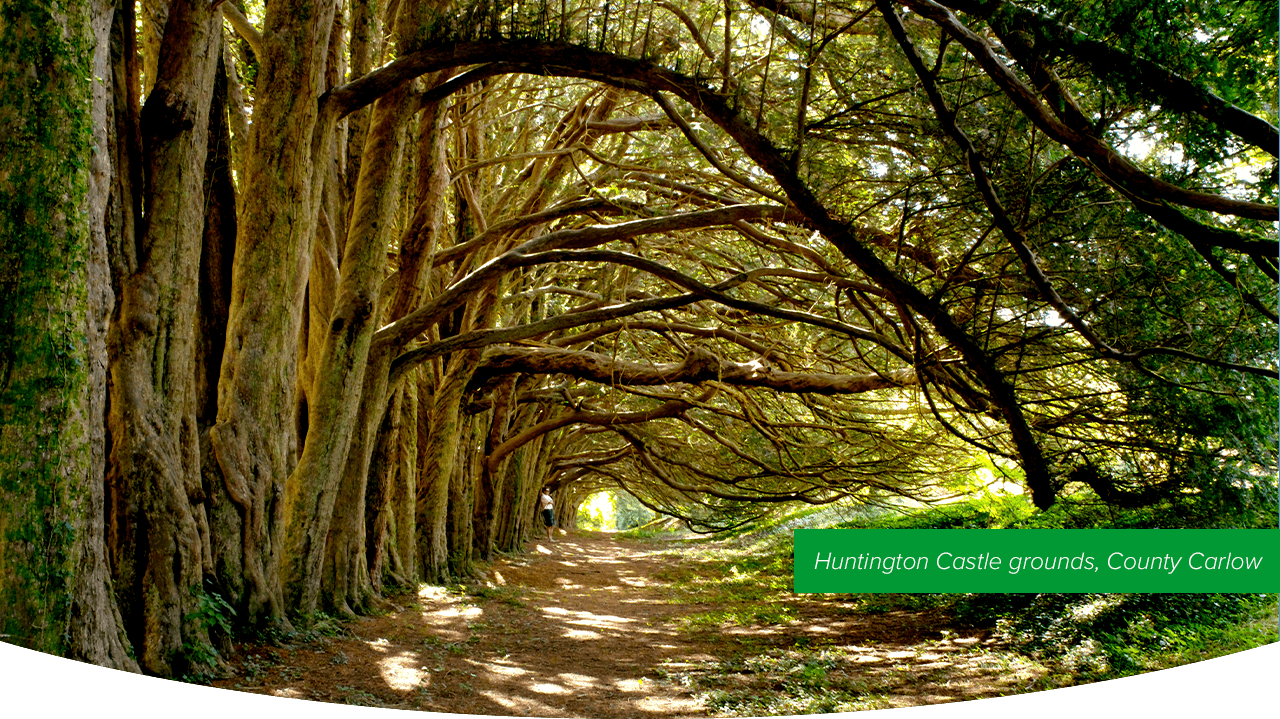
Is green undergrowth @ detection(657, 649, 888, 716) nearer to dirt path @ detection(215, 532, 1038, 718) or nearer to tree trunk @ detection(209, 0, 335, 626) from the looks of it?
dirt path @ detection(215, 532, 1038, 718)

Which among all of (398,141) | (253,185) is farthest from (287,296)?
(398,141)

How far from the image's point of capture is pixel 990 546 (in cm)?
356

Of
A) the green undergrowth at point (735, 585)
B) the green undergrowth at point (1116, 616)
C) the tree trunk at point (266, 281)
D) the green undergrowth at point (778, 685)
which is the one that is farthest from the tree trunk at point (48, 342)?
the green undergrowth at point (735, 585)

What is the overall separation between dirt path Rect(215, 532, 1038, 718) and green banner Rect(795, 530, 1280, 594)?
0.51 meters

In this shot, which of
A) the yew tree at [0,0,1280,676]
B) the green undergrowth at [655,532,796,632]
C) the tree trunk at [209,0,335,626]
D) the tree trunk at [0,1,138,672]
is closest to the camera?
the tree trunk at [0,1,138,672]

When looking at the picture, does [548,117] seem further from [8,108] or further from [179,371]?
[8,108]

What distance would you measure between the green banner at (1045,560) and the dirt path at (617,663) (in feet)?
1.68

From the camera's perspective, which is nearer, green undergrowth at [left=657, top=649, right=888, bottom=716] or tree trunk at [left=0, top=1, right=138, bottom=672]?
tree trunk at [left=0, top=1, right=138, bottom=672]

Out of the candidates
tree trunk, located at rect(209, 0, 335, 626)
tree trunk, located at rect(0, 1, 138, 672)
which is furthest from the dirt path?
tree trunk, located at rect(0, 1, 138, 672)

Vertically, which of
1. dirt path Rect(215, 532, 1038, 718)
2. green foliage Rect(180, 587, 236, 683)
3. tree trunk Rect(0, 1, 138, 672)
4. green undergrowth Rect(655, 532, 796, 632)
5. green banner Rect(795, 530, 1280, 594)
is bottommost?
green undergrowth Rect(655, 532, 796, 632)

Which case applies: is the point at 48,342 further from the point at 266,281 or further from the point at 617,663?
Result: the point at 617,663

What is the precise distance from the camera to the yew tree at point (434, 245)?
2.41 metres

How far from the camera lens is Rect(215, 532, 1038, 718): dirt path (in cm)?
331

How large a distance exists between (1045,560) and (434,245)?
4.62 m
